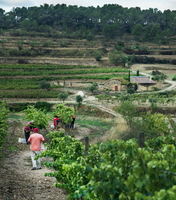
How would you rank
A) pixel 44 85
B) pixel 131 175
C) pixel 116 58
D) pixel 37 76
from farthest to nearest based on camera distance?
1. pixel 116 58
2. pixel 37 76
3. pixel 44 85
4. pixel 131 175

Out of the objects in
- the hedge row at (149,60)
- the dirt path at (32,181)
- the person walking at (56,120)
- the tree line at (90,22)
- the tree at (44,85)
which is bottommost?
the tree at (44,85)

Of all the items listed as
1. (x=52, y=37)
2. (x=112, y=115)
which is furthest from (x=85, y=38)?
(x=112, y=115)

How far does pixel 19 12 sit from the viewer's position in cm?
12800

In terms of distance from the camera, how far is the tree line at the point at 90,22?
89688 mm

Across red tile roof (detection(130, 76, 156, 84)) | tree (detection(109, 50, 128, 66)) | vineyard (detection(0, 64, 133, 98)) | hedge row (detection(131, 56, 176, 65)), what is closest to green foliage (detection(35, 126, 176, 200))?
vineyard (detection(0, 64, 133, 98))

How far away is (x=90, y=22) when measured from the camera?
4402 inches

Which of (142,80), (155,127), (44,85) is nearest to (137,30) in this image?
(142,80)

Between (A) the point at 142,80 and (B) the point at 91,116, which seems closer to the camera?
(B) the point at 91,116

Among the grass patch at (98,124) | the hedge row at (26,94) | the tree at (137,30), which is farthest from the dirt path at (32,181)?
the tree at (137,30)

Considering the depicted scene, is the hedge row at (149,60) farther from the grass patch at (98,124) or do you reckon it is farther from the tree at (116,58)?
the grass patch at (98,124)

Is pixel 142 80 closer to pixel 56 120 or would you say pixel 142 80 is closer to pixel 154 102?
pixel 154 102

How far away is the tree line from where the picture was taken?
8969 centimetres

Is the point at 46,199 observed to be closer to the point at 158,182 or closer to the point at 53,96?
the point at 158,182

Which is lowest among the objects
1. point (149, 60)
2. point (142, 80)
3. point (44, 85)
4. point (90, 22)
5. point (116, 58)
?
point (44, 85)
